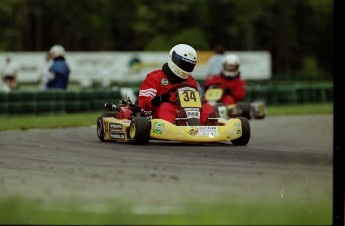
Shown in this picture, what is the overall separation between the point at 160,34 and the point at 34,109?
134 inches

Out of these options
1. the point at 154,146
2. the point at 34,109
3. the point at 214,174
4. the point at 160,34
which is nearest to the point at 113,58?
the point at 160,34

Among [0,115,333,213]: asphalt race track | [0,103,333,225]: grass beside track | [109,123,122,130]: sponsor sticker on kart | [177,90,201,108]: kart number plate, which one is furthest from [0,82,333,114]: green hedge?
[0,103,333,225]: grass beside track

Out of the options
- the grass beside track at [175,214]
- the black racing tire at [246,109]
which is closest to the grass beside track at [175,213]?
the grass beside track at [175,214]

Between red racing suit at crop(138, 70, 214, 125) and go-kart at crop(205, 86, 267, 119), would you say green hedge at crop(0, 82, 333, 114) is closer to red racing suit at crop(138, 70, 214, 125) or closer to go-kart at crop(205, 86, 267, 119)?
go-kart at crop(205, 86, 267, 119)

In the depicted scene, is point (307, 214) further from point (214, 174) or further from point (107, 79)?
point (107, 79)

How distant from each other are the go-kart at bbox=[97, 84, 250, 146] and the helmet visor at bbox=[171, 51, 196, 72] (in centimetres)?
28

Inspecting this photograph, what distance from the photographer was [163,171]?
6.44 meters

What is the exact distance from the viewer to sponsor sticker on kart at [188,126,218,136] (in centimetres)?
870

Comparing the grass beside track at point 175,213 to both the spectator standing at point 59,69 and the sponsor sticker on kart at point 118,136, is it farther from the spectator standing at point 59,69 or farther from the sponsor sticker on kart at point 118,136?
the spectator standing at point 59,69

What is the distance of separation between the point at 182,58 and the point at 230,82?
6452 mm

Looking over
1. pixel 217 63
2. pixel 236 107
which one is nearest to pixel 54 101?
pixel 217 63

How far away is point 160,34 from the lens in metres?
18.1

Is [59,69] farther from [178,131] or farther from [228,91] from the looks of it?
[178,131]

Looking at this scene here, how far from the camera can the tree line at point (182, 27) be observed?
55.4ft
